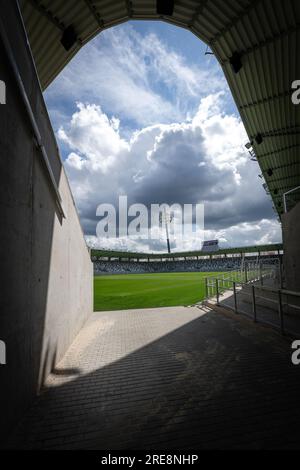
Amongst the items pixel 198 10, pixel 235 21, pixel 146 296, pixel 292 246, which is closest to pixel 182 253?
pixel 146 296

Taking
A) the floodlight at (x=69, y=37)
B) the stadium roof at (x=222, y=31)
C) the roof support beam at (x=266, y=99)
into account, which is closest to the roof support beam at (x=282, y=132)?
the stadium roof at (x=222, y=31)

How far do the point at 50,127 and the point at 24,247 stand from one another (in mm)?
2871

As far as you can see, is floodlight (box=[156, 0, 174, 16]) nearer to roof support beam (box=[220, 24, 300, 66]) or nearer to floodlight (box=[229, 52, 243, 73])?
floodlight (box=[229, 52, 243, 73])

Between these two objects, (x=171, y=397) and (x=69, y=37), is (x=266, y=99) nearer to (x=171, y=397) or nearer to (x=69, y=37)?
(x=69, y=37)

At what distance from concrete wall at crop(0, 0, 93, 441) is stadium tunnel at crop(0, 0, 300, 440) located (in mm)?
16

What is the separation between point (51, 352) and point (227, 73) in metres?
11.7

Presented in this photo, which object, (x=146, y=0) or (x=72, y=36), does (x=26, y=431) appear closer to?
(x=72, y=36)

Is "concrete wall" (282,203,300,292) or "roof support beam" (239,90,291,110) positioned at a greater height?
"roof support beam" (239,90,291,110)

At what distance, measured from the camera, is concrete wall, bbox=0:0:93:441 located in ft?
9.82

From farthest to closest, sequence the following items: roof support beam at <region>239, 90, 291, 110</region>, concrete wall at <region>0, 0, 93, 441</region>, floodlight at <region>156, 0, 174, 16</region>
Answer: roof support beam at <region>239, 90, 291, 110</region> → floodlight at <region>156, 0, 174, 16</region> → concrete wall at <region>0, 0, 93, 441</region>

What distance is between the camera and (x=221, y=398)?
3617 millimetres

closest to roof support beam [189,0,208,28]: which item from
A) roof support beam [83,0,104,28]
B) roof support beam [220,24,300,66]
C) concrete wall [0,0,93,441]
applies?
roof support beam [220,24,300,66]

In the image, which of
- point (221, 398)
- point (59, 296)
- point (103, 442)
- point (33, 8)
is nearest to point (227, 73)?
point (33, 8)

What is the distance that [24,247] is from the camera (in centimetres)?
362
